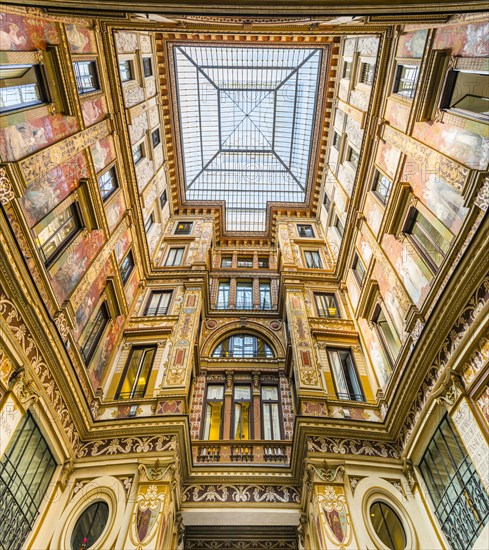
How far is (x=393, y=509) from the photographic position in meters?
10.4

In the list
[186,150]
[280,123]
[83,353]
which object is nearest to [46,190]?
[83,353]

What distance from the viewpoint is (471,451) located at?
327 inches

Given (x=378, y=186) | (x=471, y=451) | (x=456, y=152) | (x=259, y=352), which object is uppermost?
(x=456, y=152)

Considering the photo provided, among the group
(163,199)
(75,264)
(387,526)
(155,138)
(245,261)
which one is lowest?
(245,261)

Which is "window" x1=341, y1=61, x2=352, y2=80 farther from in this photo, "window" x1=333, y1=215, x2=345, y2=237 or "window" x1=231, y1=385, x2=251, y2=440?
"window" x1=231, y1=385, x2=251, y2=440

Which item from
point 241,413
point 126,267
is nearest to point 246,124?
point 126,267

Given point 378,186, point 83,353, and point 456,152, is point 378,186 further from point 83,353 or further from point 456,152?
point 83,353

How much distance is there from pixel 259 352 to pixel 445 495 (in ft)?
34.1

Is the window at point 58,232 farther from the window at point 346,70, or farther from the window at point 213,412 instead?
the window at point 346,70

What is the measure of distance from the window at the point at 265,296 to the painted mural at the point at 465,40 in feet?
47.8

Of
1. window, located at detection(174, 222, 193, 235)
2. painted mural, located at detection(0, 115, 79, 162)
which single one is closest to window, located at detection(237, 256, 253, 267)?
window, located at detection(174, 222, 193, 235)

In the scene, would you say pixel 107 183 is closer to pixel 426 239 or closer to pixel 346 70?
pixel 426 239

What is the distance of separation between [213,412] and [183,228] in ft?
50.1

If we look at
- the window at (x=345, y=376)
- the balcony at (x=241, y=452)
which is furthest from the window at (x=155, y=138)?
the balcony at (x=241, y=452)
